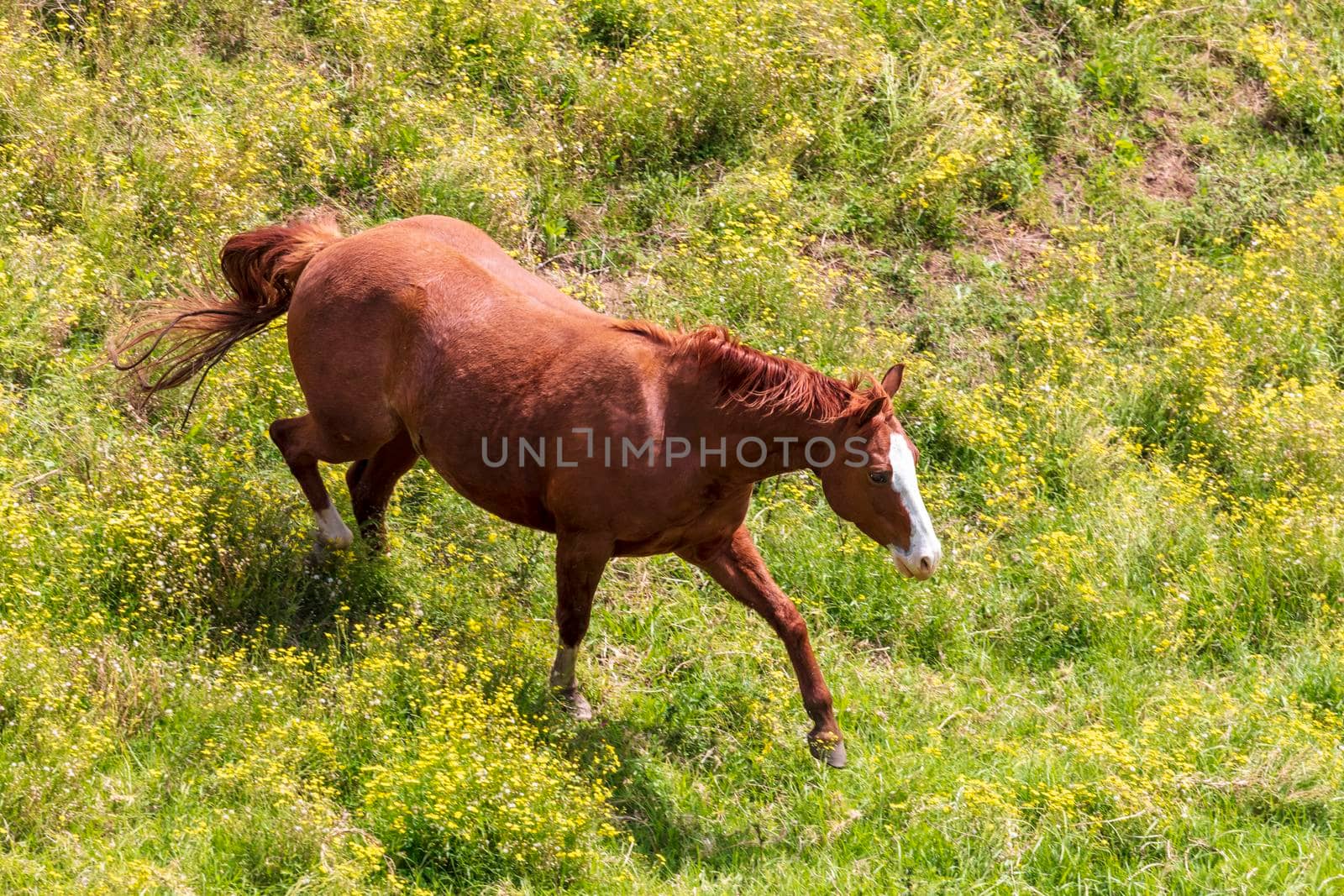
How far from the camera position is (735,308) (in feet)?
28.4

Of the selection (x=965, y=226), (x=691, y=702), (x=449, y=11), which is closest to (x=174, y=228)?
(x=449, y=11)

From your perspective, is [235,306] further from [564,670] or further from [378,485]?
[564,670]

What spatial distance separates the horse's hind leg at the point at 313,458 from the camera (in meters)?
6.95

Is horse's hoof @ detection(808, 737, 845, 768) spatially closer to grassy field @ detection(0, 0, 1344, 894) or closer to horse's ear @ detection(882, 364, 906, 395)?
grassy field @ detection(0, 0, 1344, 894)

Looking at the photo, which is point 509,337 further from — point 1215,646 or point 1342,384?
point 1342,384

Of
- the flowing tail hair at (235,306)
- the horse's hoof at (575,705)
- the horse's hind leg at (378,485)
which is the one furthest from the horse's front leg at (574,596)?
the flowing tail hair at (235,306)

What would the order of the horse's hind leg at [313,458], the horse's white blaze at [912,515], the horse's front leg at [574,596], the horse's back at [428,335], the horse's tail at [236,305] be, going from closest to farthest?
1. the horse's white blaze at [912,515]
2. the horse's front leg at [574,596]
3. the horse's back at [428,335]
4. the horse's hind leg at [313,458]
5. the horse's tail at [236,305]

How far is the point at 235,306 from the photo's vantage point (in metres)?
7.32

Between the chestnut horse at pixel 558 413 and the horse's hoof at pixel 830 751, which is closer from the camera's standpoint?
the chestnut horse at pixel 558 413

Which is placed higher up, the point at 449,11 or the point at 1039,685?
the point at 449,11

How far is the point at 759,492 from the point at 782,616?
1541 millimetres

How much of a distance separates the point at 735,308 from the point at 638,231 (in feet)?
3.58

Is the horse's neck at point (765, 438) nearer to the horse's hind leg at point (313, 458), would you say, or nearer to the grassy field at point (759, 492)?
the grassy field at point (759, 492)

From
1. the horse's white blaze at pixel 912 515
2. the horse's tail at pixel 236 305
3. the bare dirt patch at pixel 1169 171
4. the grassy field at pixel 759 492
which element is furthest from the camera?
the bare dirt patch at pixel 1169 171
